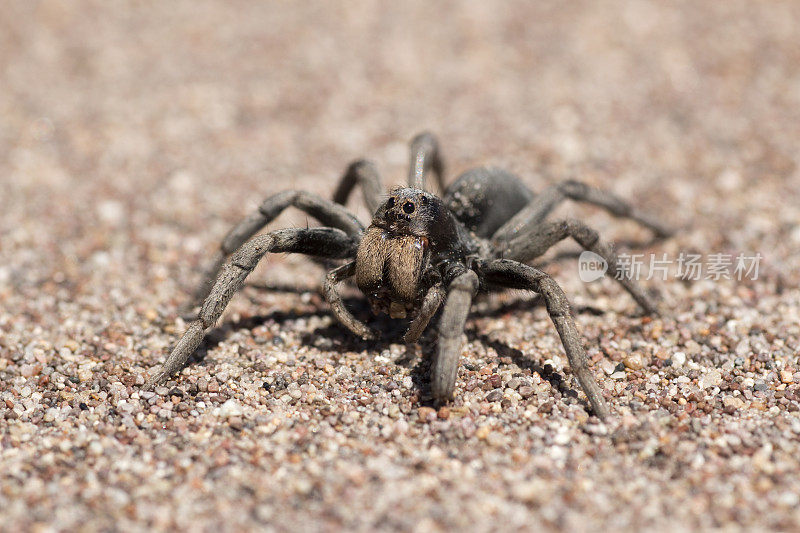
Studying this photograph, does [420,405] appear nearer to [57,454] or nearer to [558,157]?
[57,454]

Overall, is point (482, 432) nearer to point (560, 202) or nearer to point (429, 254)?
point (429, 254)

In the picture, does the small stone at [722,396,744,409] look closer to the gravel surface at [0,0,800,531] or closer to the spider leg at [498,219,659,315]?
the gravel surface at [0,0,800,531]

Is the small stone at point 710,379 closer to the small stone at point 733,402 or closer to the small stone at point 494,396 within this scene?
the small stone at point 733,402

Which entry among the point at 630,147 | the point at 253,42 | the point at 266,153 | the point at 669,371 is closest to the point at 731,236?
the point at 630,147

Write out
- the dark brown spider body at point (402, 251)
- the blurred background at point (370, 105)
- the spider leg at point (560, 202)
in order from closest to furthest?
the dark brown spider body at point (402, 251)
the spider leg at point (560, 202)
the blurred background at point (370, 105)

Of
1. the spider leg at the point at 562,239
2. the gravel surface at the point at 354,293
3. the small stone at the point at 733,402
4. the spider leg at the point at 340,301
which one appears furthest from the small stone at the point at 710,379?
the spider leg at the point at 340,301

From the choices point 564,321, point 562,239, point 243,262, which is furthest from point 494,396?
point 243,262
